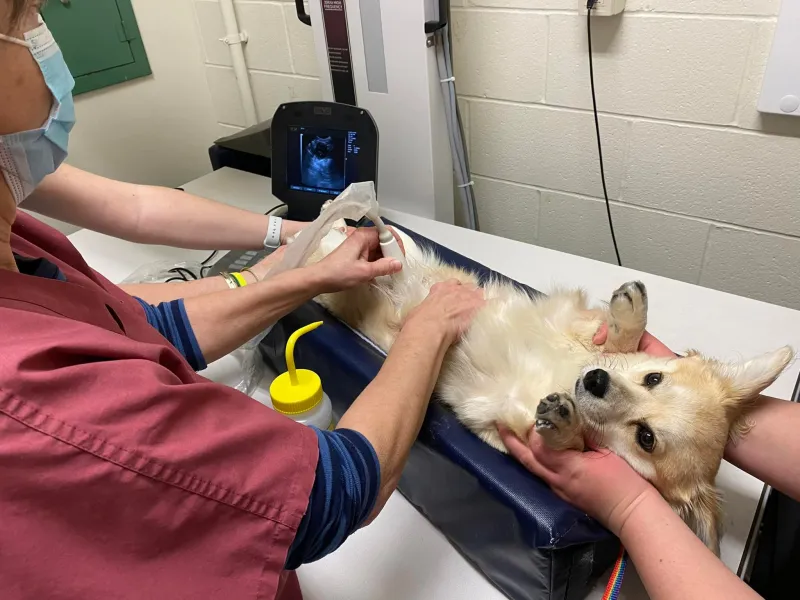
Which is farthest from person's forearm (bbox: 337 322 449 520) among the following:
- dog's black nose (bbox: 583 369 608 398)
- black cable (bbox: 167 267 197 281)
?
black cable (bbox: 167 267 197 281)

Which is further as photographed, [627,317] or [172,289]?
[172,289]

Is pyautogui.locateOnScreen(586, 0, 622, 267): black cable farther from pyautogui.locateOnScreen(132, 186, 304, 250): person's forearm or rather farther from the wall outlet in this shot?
pyautogui.locateOnScreen(132, 186, 304, 250): person's forearm

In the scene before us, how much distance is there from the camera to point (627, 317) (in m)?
0.87

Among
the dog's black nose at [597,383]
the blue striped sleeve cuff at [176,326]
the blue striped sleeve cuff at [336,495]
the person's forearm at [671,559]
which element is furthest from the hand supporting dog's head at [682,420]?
the blue striped sleeve cuff at [176,326]

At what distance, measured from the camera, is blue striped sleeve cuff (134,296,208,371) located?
0.88 m

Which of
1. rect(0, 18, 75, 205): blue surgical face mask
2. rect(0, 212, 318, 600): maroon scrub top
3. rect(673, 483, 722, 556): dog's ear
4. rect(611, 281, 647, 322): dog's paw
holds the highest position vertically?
rect(0, 18, 75, 205): blue surgical face mask

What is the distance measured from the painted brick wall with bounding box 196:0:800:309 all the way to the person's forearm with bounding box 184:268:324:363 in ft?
3.07

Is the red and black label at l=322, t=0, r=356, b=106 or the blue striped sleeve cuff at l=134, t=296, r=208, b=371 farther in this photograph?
the red and black label at l=322, t=0, r=356, b=106

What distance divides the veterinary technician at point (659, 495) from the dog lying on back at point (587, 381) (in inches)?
1.1

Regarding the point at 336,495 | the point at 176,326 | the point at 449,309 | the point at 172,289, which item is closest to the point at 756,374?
the point at 449,309

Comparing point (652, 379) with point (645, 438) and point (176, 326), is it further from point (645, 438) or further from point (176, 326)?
point (176, 326)

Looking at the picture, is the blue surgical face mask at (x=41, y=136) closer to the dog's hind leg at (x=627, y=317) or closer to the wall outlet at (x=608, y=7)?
the dog's hind leg at (x=627, y=317)

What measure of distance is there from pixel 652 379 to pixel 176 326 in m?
0.73

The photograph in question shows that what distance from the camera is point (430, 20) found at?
1245 millimetres
